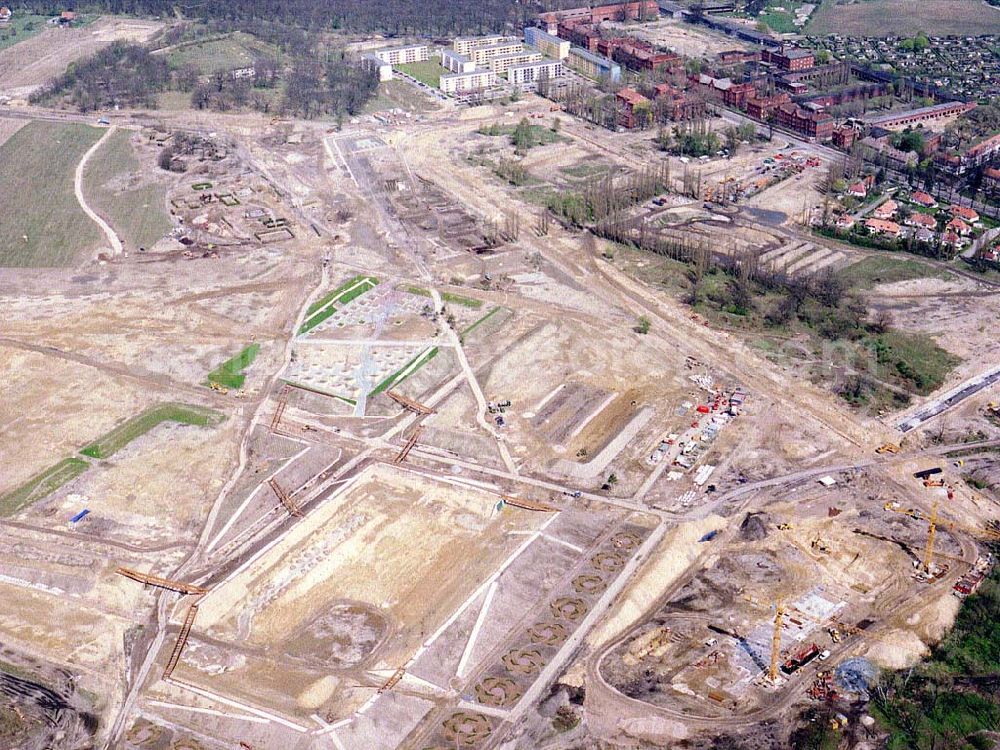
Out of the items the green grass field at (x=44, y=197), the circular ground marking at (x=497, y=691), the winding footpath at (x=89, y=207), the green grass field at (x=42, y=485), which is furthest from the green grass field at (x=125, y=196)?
the circular ground marking at (x=497, y=691)

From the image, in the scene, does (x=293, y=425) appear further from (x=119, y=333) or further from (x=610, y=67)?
(x=610, y=67)

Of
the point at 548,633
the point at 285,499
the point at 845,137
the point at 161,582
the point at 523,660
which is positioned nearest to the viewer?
the point at 523,660

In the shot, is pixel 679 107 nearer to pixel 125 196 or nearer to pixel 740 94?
pixel 740 94

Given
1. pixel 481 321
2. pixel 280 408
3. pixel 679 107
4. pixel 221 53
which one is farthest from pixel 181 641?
pixel 221 53

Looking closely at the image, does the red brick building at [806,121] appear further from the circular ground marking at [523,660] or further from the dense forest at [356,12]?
the circular ground marking at [523,660]

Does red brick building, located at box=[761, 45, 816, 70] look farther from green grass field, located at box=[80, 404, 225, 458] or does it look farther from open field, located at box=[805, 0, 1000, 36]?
green grass field, located at box=[80, 404, 225, 458]
